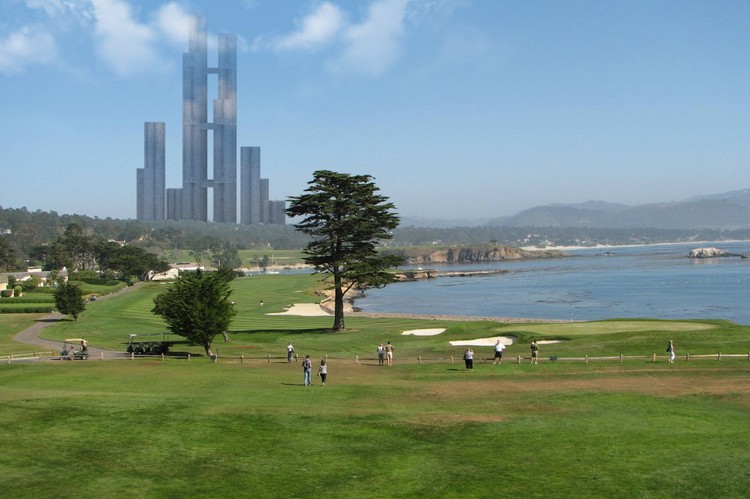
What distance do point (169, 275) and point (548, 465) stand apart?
169 metres

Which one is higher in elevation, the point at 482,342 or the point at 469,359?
the point at 469,359

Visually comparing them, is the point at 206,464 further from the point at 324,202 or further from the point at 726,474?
the point at 324,202

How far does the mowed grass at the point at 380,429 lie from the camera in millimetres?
18422

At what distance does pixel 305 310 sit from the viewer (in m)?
101

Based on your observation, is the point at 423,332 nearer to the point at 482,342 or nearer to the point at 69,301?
the point at 482,342

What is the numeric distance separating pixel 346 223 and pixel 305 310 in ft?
140

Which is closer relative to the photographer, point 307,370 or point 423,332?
point 307,370

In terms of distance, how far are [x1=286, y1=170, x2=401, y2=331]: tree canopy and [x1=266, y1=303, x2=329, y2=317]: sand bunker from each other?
32.5 m

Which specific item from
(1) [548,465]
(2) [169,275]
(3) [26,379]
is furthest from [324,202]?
(2) [169,275]

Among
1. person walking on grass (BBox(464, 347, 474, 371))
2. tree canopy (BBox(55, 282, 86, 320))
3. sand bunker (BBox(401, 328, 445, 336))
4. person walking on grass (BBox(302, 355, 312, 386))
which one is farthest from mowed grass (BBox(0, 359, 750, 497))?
tree canopy (BBox(55, 282, 86, 320))

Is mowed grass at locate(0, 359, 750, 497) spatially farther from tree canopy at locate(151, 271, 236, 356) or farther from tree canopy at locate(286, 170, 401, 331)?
tree canopy at locate(286, 170, 401, 331)

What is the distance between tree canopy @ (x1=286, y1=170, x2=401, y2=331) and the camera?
198 feet

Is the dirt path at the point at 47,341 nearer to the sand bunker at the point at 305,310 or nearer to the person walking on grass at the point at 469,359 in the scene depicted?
the person walking on grass at the point at 469,359

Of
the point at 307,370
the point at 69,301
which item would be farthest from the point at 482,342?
the point at 69,301
